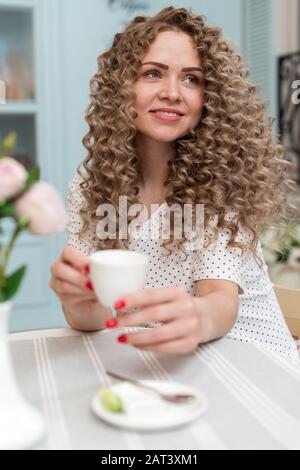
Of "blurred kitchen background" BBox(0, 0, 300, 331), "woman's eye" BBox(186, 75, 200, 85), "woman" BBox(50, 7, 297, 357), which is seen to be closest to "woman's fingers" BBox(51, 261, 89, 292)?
"woman" BBox(50, 7, 297, 357)

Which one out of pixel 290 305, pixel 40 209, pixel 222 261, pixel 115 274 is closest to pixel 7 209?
pixel 40 209

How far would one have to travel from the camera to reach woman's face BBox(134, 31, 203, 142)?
1.39 meters

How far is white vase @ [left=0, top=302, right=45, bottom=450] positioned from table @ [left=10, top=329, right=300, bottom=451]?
0.07ft

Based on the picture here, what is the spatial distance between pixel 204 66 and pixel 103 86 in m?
0.27

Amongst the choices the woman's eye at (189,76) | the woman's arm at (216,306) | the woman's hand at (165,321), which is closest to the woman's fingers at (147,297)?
the woman's hand at (165,321)

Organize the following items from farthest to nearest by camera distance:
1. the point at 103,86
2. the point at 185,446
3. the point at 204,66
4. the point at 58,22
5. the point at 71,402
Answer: the point at 58,22 < the point at 103,86 < the point at 204,66 < the point at 71,402 < the point at 185,446

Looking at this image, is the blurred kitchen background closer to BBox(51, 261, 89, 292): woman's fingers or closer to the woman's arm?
the woman's arm

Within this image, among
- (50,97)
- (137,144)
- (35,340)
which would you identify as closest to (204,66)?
(137,144)

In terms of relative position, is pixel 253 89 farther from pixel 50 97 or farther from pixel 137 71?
pixel 50 97

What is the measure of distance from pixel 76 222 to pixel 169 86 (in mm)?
400

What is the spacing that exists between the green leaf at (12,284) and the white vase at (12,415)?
0.04 feet

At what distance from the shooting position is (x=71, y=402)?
83 cm

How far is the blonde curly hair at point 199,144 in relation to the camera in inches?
55.7

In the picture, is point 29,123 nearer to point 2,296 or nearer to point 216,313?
point 216,313
